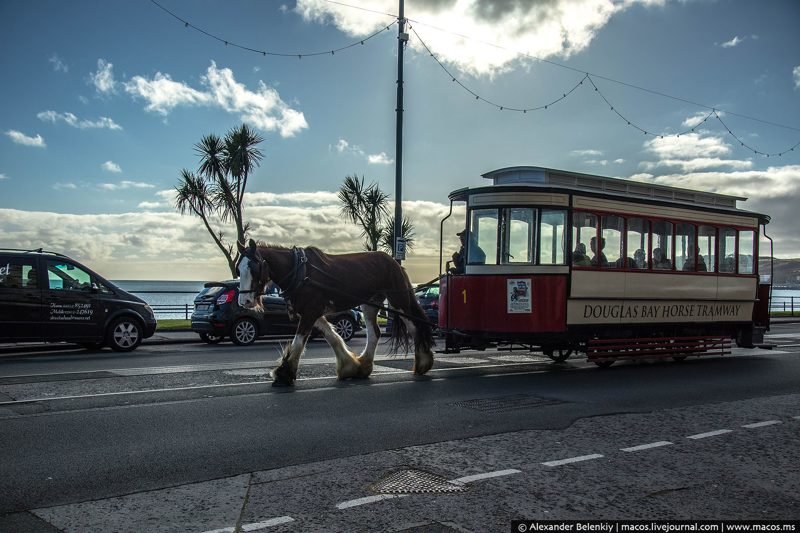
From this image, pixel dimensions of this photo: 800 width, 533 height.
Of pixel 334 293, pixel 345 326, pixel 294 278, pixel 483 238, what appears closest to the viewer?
pixel 294 278

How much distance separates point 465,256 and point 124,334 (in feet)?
24.8

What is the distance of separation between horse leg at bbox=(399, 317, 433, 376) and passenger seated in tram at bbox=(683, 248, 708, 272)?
19.5 ft

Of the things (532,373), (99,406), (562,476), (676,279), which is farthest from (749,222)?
(99,406)

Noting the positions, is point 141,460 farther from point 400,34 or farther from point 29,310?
point 400,34

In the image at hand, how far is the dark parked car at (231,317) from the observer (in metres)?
16.8

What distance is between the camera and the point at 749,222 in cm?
1521

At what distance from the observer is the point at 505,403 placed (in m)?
8.62

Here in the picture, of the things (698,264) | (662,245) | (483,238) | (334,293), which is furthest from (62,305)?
(698,264)

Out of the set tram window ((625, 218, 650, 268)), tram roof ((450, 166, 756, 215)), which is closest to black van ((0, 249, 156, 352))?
tram roof ((450, 166, 756, 215))

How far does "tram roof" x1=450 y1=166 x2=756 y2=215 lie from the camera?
40.0 feet

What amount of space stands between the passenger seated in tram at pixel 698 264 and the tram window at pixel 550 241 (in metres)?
3.43

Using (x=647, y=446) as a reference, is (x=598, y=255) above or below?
above

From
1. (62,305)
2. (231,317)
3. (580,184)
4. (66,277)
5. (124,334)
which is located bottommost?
(124,334)

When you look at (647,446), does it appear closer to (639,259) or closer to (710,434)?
(710,434)
